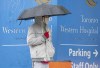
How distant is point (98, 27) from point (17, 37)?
6.43 ft

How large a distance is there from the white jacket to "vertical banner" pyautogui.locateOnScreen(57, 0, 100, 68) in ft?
4.19

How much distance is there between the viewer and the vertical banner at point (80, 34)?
8914mm

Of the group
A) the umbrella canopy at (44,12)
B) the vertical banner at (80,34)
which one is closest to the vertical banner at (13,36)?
the vertical banner at (80,34)

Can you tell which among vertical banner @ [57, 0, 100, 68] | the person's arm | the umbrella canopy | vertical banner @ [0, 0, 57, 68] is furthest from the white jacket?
vertical banner @ [0, 0, 57, 68]

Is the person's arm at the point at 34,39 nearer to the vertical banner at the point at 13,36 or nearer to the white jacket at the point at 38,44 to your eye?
the white jacket at the point at 38,44

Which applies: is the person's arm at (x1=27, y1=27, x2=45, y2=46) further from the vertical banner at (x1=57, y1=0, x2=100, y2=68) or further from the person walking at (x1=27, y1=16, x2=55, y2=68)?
the vertical banner at (x1=57, y1=0, x2=100, y2=68)

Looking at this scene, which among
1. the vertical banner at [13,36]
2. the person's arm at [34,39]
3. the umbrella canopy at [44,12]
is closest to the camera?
the umbrella canopy at [44,12]

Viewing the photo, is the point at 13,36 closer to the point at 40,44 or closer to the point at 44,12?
the point at 40,44

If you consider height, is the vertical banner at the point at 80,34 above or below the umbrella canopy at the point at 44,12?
below

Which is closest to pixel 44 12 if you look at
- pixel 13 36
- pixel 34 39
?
pixel 34 39

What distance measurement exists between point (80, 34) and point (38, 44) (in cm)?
185

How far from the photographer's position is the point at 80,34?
29.8 feet

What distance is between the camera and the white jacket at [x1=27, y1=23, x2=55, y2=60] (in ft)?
24.6

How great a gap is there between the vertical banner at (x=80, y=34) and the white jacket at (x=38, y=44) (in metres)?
1.28
